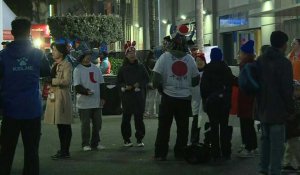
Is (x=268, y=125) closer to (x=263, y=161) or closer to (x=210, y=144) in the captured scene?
(x=263, y=161)

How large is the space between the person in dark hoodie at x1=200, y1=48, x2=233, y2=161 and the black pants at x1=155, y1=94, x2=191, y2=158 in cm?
36

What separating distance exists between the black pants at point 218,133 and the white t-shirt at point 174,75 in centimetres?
57

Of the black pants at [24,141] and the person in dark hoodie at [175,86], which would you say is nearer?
the black pants at [24,141]

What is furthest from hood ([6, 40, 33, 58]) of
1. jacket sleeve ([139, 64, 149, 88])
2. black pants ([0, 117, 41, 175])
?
jacket sleeve ([139, 64, 149, 88])

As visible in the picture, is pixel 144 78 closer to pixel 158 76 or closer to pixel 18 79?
pixel 158 76

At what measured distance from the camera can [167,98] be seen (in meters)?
9.87

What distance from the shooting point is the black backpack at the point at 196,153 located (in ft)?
31.3

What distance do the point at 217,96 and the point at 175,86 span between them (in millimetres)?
672

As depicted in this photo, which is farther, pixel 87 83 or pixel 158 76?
pixel 87 83

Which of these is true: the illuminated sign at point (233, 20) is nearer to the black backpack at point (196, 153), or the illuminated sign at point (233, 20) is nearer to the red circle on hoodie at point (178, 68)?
the red circle on hoodie at point (178, 68)

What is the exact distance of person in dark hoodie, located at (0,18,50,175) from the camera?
6863 mm

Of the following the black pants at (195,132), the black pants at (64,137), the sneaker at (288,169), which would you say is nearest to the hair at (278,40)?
the sneaker at (288,169)

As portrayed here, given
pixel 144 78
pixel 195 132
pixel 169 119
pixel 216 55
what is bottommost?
pixel 195 132

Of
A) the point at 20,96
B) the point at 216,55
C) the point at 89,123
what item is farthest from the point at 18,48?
the point at 89,123
